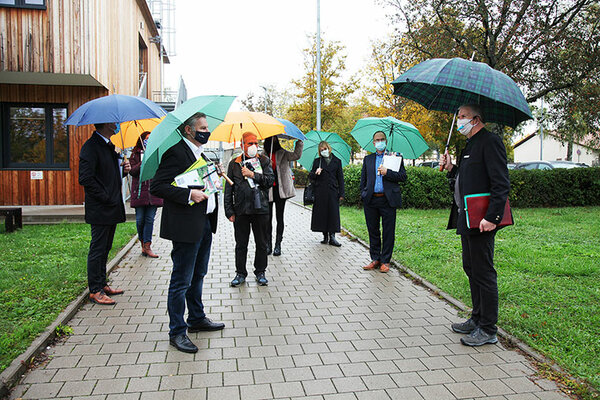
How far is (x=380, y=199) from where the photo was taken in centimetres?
728

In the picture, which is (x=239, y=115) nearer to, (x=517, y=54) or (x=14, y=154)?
(x=14, y=154)

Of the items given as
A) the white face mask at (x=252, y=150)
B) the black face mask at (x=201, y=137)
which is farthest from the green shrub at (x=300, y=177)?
the black face mask at (x=201, y=137)

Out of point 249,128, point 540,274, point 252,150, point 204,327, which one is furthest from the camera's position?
point 540,274

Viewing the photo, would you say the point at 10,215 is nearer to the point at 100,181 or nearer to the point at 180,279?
the point at 100,181

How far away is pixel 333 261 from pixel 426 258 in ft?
5.01

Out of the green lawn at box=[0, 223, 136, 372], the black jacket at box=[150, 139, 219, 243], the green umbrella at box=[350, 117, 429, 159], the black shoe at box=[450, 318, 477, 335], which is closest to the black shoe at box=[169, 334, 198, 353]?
the black jacket at box=[150, 139, 219, 243]

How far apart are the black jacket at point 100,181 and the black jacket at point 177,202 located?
1617mm

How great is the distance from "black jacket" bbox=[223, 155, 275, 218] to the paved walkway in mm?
1032

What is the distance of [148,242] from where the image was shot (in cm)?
823

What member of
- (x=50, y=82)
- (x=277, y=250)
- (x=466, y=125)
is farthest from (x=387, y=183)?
(x=50, y=82)

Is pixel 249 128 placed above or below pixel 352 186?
above

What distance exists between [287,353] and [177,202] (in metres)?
1.62

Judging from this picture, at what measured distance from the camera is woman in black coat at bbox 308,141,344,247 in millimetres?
9391

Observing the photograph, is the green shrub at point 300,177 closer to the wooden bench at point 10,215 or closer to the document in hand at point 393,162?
the wooden bench at point 10,215
